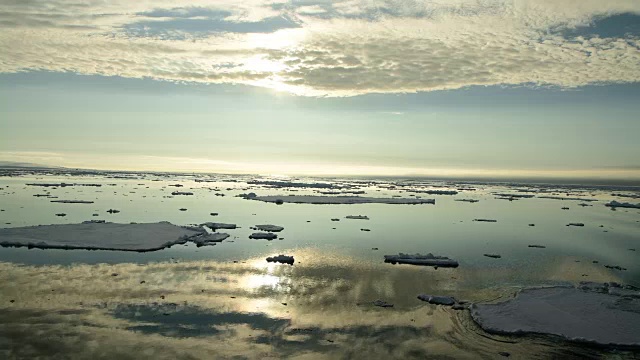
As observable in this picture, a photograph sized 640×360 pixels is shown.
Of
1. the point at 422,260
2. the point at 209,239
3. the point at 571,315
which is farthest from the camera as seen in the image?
the point at 209,239

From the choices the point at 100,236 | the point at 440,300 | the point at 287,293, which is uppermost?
the point at 100,236

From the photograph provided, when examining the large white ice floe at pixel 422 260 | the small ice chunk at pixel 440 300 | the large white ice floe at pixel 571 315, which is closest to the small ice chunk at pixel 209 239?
the large white ice floe at pixel 422 260

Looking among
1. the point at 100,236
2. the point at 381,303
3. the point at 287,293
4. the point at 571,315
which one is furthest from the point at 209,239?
the point at 571,315

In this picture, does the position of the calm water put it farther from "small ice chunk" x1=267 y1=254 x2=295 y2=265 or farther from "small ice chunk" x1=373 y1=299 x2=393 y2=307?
"small ice chunk" x1=267 y1=254 x2=295 y2=265

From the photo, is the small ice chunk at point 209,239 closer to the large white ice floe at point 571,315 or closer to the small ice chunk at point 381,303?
the small ice chunk at point 381,303

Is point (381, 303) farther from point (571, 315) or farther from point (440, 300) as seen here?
point (571, 315)

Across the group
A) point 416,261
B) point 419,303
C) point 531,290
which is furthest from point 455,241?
point 419,303

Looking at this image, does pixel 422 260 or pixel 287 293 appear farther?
pixel 422 260
